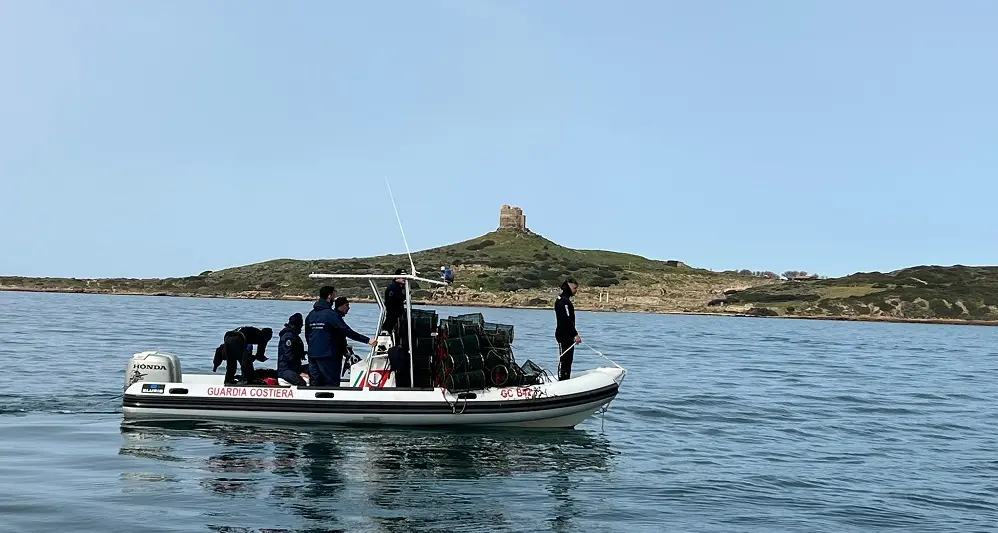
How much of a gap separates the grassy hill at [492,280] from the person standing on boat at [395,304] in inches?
3558

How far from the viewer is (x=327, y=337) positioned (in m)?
14.9

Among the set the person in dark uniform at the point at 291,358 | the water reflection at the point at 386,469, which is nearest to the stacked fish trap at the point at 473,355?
the water reflection at the point at 386,469

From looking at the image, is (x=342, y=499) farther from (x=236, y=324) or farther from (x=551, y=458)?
(x=236, y=324)

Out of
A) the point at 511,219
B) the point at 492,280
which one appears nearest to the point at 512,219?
the point at 511,219

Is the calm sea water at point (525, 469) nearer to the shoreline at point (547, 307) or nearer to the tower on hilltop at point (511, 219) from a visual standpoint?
the shoreline at point (547, 307)

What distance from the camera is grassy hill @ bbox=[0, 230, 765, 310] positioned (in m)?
115

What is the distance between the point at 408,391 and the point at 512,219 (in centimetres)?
16483

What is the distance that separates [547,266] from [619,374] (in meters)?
→ 124

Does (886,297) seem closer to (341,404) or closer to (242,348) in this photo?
(341,404)

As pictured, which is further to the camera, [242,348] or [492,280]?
[492,280]

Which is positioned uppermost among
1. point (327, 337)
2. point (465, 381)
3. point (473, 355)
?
point (327, 337)

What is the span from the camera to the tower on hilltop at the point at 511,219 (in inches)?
7057

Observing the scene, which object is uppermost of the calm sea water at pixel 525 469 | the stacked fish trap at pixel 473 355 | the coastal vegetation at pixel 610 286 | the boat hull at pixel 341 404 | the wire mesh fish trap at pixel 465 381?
the coastal vegetation at pixel 610 286

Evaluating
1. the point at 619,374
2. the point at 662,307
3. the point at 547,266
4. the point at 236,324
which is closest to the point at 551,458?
the point at 619,374
